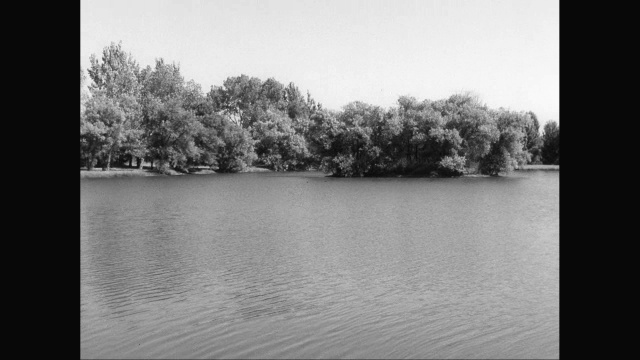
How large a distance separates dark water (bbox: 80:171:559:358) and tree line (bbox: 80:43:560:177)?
2229 cm

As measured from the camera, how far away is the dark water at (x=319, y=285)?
595 cm

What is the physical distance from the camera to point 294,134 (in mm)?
56625

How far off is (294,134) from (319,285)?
48.4m

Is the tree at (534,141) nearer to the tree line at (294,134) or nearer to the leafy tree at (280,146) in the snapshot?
the tree line at (294,134)

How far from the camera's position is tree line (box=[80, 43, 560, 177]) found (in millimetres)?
39938

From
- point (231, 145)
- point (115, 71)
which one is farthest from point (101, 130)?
point (115, 71)

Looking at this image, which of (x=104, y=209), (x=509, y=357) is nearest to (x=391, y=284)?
(x=509, y=357)

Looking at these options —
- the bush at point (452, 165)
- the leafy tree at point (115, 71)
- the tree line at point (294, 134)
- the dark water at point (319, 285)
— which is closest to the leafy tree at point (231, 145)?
the tree line at point (294, 134)

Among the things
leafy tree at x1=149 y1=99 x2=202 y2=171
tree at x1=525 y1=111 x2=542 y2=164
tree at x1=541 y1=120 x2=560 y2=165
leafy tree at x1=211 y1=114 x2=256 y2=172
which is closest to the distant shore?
leafy tree at x1=149 y1=99 x2=202 y2=171

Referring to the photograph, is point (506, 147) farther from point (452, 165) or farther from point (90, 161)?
point (90, 161)

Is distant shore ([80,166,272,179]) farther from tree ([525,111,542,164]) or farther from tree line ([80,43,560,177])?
tree ([525,111,542,164])
